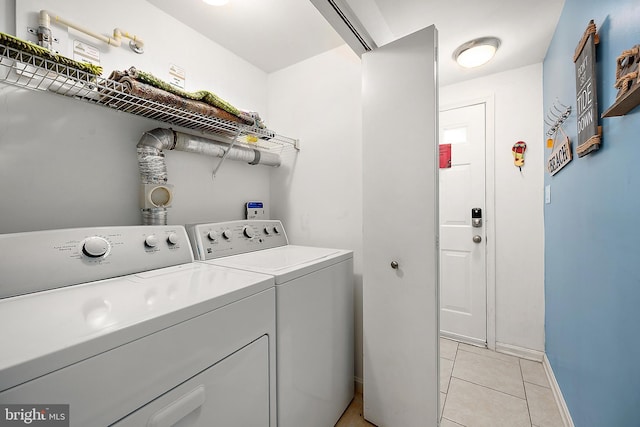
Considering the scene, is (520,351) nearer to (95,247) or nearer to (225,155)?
(225,155)

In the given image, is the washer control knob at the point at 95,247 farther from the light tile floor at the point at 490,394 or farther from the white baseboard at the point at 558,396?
the white baseboard at the point at 558,396

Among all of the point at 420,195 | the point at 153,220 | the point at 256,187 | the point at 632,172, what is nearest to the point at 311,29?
the point at 256,187

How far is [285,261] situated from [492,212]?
1917 millimetres

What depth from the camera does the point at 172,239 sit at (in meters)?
1.29

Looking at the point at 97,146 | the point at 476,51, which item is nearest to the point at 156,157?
the point at 97,146

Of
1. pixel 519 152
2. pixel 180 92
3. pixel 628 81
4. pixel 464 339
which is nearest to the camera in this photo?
pixel 628 81

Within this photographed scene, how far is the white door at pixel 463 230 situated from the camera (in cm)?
232

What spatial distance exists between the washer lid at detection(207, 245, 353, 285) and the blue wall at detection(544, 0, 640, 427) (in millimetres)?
1123

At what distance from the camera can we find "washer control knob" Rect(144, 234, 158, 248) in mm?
1184

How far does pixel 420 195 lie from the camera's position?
1.34 meters

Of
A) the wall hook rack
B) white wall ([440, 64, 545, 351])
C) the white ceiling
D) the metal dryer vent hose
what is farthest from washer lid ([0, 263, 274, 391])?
white wall ([440, 64, 545, 351])

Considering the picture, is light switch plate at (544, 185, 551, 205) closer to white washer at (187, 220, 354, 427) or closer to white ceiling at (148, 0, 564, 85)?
white ceiling at (148, 0, 564, 85)

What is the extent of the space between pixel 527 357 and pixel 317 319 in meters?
1.99

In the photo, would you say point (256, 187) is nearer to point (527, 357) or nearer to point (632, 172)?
point (632, 172)
